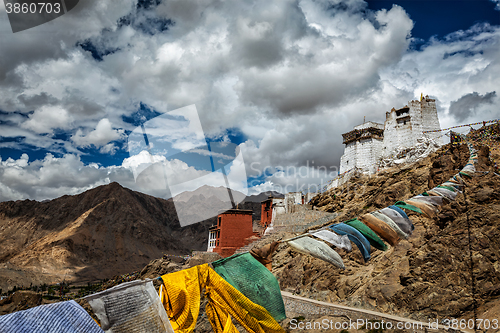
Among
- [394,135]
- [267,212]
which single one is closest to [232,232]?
[267,212]

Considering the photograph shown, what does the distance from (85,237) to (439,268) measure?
248 ft

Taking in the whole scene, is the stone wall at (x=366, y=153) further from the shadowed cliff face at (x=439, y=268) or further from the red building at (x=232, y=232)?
the red building at (x=232, y=232)

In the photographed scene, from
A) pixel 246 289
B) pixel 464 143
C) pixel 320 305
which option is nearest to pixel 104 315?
pixel 246 289

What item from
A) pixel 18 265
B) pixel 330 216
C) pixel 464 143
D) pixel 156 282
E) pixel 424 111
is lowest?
pixel 18 265

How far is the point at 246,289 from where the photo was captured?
6.00 meters

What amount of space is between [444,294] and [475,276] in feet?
5.03

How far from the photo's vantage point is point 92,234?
74.1 meters

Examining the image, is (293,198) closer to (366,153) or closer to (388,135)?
(366,153)

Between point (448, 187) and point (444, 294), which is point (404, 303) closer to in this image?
point (444, 294)

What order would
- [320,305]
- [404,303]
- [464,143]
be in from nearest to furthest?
[404,303], [320,305], [464,143]

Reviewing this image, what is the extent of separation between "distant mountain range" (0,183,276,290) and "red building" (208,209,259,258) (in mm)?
18274

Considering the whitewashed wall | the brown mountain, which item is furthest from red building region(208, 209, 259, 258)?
the brown mountain

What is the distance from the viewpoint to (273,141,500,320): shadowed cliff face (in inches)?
517

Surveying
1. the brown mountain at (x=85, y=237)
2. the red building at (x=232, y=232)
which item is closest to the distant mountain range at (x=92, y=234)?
the brown mountain at (x=85, y=237)
